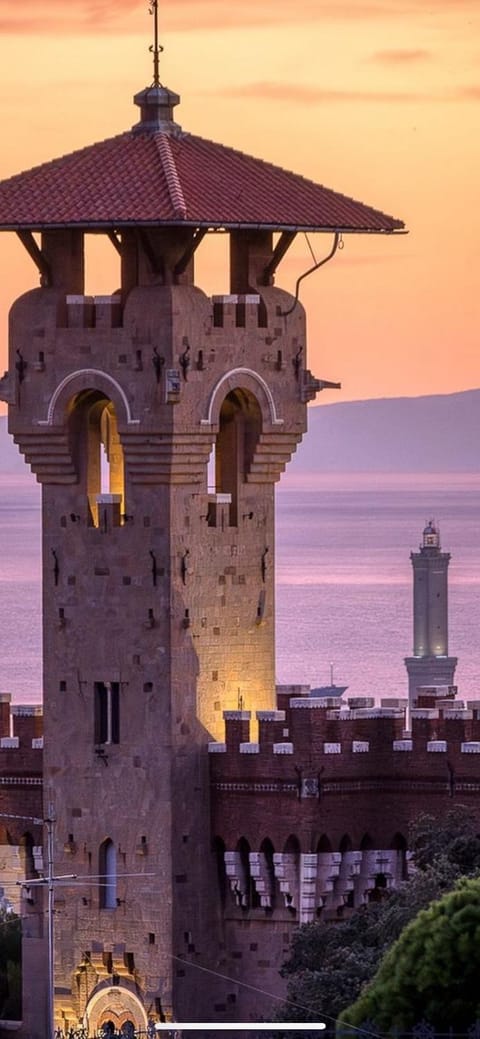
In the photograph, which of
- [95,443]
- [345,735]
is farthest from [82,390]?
[345,735]

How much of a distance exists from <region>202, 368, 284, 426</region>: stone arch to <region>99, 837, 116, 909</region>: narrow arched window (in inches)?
263

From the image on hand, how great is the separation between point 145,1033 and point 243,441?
9613 millimetres

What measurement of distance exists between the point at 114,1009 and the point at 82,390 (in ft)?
31.1

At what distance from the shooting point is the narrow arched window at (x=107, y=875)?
8544 centimetres

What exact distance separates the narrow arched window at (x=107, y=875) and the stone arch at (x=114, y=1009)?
1293mm

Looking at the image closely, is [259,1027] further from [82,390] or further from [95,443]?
[95,443]

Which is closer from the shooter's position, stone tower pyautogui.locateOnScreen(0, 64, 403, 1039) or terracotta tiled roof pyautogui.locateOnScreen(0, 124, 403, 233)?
terracotta tiled roof pyautogui.locateOnScreen(0, 124, 403, 233)

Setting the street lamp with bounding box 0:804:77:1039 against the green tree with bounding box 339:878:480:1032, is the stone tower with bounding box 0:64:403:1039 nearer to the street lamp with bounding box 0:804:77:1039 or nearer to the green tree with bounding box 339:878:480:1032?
the street lamp with bounding box 0:804:77:1039

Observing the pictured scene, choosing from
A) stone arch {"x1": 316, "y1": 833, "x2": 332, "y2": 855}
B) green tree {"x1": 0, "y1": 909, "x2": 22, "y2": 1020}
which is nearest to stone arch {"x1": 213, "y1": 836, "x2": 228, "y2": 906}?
stone arch {"x1": 316, "y1": 833, "x2": 332, "y2": 855}

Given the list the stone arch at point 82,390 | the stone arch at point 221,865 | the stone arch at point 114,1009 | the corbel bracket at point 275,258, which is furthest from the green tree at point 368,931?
the corbel bracket at point 275,258

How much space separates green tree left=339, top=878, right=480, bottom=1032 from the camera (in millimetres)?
72438

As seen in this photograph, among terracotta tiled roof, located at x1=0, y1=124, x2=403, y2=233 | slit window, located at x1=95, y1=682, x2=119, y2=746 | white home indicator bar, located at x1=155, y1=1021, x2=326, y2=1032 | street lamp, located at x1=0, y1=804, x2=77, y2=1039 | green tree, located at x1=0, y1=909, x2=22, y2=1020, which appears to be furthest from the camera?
green tree, located at x1=0, y1=909, x2=22, y2=1020

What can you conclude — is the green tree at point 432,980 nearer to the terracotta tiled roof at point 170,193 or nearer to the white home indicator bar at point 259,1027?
the white home indicator bar at point 259,1027

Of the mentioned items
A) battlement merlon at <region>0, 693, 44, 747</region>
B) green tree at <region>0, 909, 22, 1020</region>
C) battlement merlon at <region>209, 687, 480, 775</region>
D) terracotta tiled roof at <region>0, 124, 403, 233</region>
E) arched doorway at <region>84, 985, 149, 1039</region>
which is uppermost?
terracotta tiled roof at <region>0, 124, 403, 233</region>
